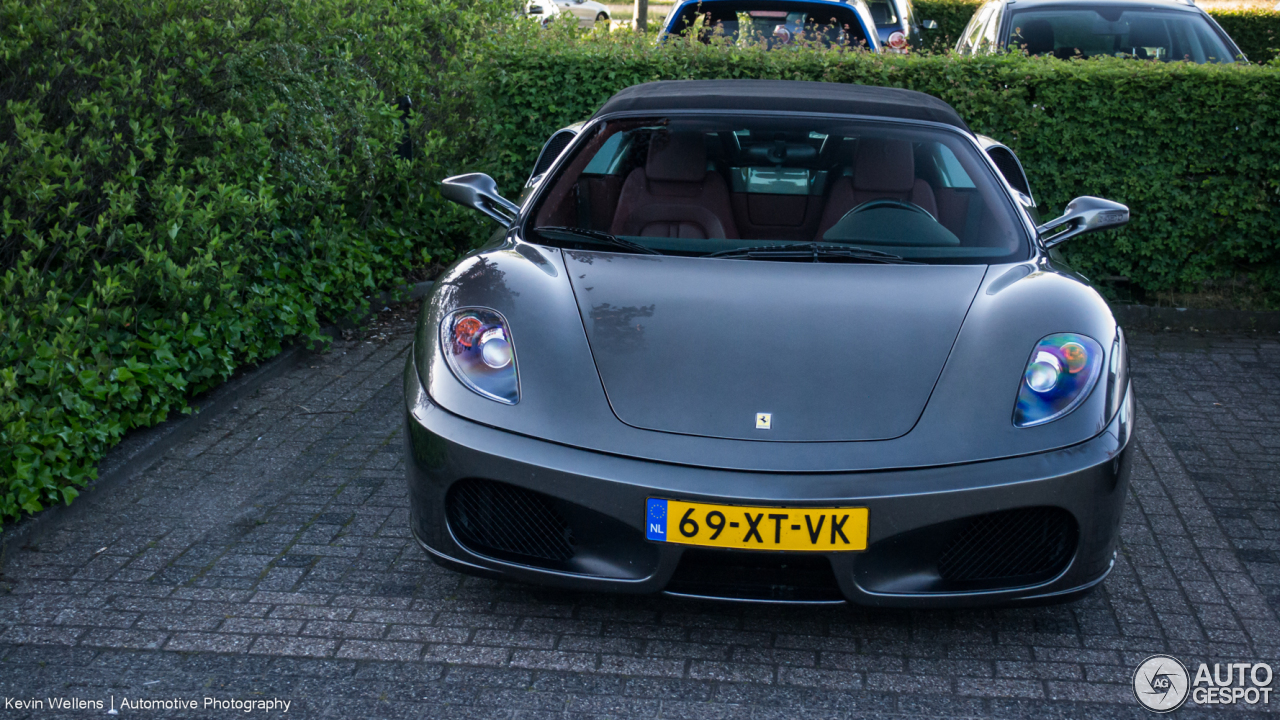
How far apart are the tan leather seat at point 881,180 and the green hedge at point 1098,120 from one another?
8.77ft

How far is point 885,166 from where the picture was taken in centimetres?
379

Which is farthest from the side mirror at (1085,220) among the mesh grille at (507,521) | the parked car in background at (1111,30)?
the parked car in background at (1111,30)

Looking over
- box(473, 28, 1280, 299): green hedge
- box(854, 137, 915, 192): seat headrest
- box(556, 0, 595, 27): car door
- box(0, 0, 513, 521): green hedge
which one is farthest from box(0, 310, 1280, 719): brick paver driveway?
box(556, 0, 595, 27): car door

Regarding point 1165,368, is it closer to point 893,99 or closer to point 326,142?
point 893,99

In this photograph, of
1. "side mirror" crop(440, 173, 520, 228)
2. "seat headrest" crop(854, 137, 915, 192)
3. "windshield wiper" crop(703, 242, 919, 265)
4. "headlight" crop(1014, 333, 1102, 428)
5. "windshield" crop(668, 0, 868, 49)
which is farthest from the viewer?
"windshield" crop(668, 0, 868, 49)

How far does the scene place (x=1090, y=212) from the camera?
3.71 metres

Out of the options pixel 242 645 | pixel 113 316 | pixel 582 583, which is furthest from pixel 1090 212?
pixel 113 316

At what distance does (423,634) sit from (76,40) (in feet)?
9.68

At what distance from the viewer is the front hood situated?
2744 mm

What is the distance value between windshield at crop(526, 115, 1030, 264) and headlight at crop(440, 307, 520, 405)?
549 millimetres

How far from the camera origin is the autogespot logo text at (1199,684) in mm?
2691

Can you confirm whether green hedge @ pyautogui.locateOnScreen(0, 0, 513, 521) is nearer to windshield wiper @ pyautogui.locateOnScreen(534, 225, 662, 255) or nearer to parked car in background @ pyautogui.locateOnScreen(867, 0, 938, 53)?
windshield wiper @ pyautogui.locateOnScreen(534, 225, 662, 255)

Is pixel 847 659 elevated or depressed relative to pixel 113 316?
depressed

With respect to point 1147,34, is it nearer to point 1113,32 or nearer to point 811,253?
point 1113,32
